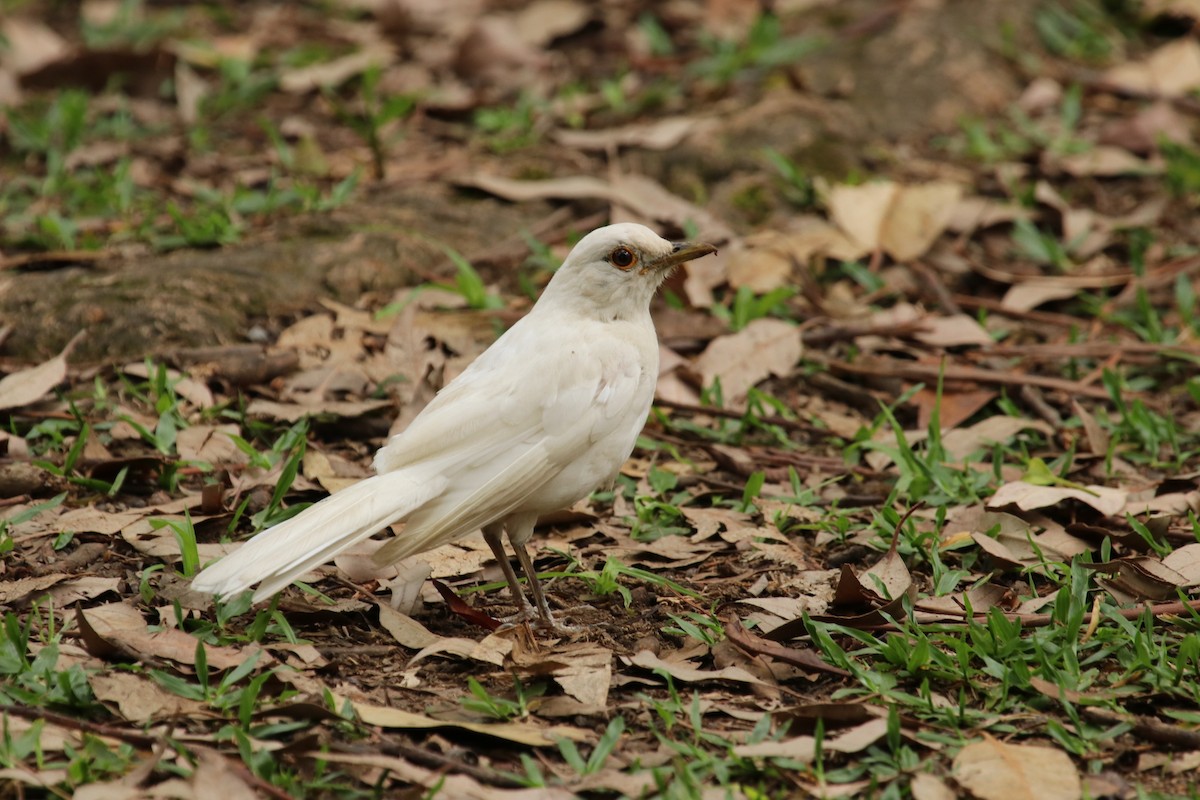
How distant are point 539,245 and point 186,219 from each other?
5.93 feet

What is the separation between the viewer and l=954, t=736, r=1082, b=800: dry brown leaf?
349 cm

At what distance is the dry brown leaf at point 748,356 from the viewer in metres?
6.19

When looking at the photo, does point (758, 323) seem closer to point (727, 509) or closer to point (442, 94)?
point (727, 509)

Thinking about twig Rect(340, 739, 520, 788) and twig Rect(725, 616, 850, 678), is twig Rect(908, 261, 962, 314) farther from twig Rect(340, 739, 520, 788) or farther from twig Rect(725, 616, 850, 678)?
twig Rect(340, 739, 520, 788)

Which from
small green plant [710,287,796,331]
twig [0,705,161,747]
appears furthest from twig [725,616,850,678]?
small green plant [710,287,796,331]

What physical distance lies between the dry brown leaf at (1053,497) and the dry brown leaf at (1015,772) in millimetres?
1448

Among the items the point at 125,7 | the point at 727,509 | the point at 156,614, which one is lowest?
the point at 727,509

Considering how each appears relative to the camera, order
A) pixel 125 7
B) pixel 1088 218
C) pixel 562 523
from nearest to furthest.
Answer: pixel 562 523 < pixel 1088 218 < pixel 125 7

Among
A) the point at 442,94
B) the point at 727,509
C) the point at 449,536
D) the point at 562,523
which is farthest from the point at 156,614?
the point at 442,94

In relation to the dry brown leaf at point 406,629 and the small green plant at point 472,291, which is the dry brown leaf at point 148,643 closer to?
the dry brown leaf at point 406,629

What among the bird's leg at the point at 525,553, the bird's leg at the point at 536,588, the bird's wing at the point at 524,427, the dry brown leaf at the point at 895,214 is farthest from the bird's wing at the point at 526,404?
the dry brown leaf at the point at 895,214

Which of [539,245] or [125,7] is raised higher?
[125,7]

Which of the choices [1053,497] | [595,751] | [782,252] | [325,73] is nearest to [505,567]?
[595,751]

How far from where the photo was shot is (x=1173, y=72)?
359 inches
